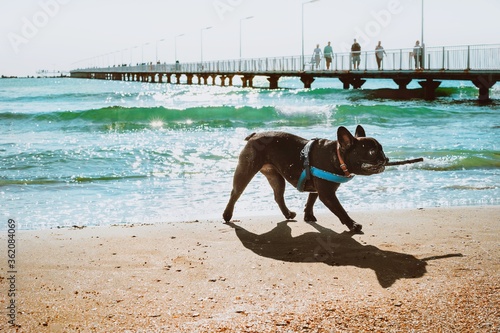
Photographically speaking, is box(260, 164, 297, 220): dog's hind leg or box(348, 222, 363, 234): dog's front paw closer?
box(348, 222, 363, 234): dog's front paw

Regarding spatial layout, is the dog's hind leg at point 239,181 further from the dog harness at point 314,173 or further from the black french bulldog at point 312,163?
the dog harness at point 314,173

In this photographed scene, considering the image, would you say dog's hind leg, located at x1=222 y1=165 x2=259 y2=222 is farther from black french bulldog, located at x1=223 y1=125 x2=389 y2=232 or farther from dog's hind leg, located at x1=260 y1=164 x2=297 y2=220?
dog's hind leg, located at x1=260 y1=164 x2=297 y2=220

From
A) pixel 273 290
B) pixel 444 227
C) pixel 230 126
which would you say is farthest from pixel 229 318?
pixel 230 126

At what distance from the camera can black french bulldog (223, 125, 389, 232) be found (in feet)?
15.0

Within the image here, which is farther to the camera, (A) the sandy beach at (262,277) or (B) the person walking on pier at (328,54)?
(B) the person walking on pier at (328,54)

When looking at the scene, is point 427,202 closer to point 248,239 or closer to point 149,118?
point 248,239

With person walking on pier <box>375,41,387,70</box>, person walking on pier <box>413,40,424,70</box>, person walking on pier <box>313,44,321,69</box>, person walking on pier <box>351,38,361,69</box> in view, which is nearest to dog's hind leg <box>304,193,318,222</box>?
person walking on pier <box>413,40,424,70</box>

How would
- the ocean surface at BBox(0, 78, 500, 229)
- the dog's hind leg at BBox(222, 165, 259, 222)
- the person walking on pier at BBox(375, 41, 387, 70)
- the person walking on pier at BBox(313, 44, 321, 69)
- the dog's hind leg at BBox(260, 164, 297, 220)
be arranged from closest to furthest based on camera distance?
the dog's hind leg at BBox(222, 165, 259, 222), the dog's hind leg at BBox(260, 164, 297, 220), the ocean surface at BBox(0, 78, 500, 229), the person walking on pier at BBox(375, 41, 387, 70), the person walking on pier at BBox(313, 44, 321, 69)

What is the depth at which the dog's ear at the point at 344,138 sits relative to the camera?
455 cm

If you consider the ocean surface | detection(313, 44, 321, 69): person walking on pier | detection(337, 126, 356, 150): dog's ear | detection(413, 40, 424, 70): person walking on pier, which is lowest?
the ocean surface

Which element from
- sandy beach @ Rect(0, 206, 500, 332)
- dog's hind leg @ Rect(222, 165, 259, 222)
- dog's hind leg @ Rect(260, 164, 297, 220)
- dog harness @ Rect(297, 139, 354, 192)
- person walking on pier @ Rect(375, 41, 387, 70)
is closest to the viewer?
sandy beach @ Rect(0, 206, 500, 332)

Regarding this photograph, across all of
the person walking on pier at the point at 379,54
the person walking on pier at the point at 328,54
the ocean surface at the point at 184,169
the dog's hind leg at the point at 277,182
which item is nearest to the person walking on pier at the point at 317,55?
the person walking on pier at the point at 328,54

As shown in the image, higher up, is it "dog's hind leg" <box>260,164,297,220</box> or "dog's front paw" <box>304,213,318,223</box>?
"dog's hind leg" <box>260,164,297,220</box>

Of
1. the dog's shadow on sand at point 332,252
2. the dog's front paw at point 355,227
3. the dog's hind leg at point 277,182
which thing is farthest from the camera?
the dog's hind leg at point 277,182
